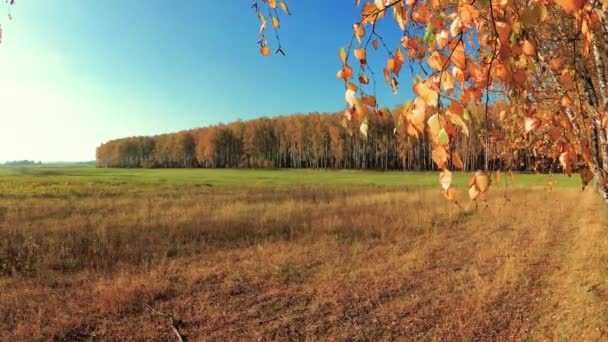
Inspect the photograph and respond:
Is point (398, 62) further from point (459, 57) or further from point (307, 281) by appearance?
point (307, 281)

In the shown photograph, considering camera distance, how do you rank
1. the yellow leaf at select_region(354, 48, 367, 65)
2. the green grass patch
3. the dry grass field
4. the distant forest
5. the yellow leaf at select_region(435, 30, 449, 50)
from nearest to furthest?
1. the yellow leaf at select_region(435, 30, 449, 50)
2. the yellow leaf at select_region(354, 48, 367, 65)
3. the dry grass field
4. the green grass patch
5. the distant forest

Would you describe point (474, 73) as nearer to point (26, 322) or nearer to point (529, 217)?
point (26, 322)

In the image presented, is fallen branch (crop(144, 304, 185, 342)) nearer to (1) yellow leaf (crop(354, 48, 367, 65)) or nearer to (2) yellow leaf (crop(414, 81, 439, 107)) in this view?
(1) yellow leaf (crop(354, 48, 367, 65))

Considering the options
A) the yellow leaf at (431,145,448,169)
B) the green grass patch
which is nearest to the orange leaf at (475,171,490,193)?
the yellow leaf at (431,145,448,169)

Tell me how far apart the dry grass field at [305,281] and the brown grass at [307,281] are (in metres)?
0.04

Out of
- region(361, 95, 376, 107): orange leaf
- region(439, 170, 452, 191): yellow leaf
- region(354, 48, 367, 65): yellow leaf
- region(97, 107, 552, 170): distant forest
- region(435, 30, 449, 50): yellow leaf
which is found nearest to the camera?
region(439, 170, 452, 191): yellow leaf

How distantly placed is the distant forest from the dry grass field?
237ft

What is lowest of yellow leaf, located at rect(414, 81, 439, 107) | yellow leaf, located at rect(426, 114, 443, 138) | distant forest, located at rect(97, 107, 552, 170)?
yellow leaf, located at rect(426, 114, 443, 138)

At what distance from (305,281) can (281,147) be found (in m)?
110

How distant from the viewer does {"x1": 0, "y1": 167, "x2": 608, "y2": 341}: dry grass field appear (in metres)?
6.16

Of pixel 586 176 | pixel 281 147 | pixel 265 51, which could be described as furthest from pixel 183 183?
pixel 281 147

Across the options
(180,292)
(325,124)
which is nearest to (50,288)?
(180,292)

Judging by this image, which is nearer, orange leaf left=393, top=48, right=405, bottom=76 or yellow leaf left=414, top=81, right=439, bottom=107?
yellow leaf left=414, top=81, right=439, bottom=107

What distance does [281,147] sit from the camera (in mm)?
117375
